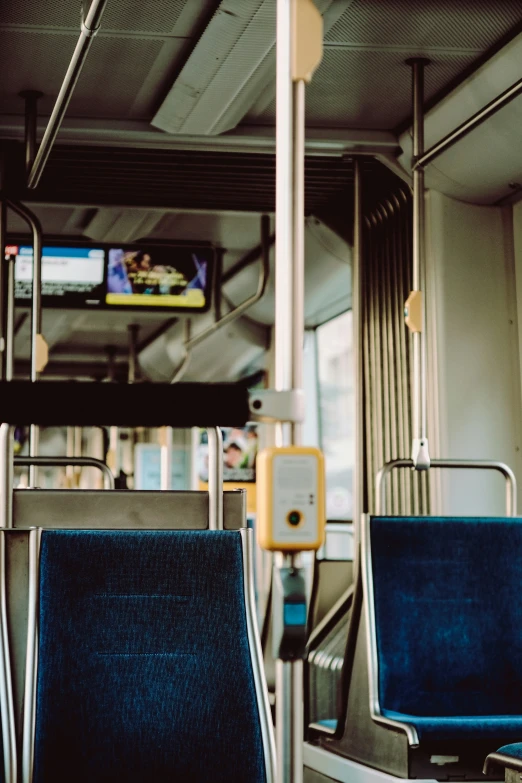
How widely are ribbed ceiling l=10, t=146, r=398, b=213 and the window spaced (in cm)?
273

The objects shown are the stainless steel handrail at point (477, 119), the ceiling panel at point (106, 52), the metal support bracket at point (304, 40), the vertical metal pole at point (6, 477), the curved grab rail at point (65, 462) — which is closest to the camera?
the metal support bracket at point (304, 40)

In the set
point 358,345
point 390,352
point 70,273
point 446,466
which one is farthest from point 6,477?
point 70,273

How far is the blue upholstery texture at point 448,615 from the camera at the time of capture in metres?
3.48

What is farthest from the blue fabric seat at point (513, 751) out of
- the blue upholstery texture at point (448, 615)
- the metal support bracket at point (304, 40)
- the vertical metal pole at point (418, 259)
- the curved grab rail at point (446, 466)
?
the metal support bracket at point (304, 40)

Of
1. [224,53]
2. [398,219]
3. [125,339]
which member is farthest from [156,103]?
[125,339]

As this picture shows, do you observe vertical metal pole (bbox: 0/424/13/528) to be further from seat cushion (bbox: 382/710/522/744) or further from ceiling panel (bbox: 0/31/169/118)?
ceiling panel (bbox: 0/31/169/118)

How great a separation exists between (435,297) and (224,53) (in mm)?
1591

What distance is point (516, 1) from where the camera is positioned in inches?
149

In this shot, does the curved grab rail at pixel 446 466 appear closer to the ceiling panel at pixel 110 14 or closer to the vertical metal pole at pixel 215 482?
the vertical metal pole at pixel 215 482

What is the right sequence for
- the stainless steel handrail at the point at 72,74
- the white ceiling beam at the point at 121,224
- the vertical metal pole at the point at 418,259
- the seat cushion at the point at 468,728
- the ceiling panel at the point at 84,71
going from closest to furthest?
the seat cushion at the point at 468,728 < the stainless steel handrail at the point at 72,74 < the vertical metal pole at the point at 418,259 < the ceiling panel at the point at 84,71 < the white ceiling beam at the point at 121,224

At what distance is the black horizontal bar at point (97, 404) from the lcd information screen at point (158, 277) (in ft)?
18.1

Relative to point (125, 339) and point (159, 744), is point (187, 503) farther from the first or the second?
point (125, 339)

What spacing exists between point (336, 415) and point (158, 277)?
8.53ft

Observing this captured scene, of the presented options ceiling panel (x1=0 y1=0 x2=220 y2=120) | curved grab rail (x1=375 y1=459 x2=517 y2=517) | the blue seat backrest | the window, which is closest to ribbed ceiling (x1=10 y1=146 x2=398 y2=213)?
ceiling panel (x1=0 y1=0 x2=220 y2=120)
